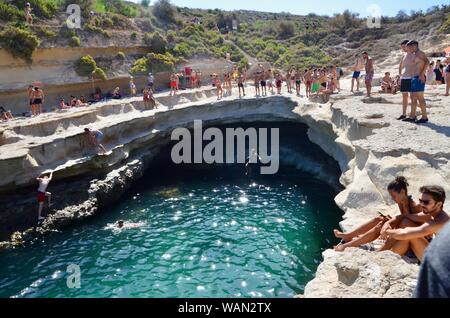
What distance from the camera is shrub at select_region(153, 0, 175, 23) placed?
41.8 metres

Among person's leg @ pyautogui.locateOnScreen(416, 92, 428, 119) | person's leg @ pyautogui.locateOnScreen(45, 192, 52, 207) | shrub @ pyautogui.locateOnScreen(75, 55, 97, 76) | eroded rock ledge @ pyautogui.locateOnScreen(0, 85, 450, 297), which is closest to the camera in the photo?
eroded rock ledge @ pyautogui.locateOnScreen(0, 85, 450, 297)

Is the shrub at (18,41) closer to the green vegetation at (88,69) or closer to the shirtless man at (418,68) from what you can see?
the green vegetation at (88,69)

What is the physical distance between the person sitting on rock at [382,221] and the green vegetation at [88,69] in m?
22.6

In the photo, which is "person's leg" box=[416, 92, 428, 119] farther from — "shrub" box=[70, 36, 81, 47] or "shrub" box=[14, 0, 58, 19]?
"shrub" box=[14, 0, 58, 19]

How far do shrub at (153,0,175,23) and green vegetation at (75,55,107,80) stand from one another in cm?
1838

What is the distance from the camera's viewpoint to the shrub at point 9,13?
25172mm

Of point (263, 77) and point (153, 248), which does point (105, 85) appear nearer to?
point (263, 77)

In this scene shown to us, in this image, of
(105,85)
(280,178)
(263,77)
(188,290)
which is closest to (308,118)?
(280,178)

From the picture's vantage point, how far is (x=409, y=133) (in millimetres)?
9945


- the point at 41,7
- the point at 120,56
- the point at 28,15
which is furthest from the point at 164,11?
the point at 28,15

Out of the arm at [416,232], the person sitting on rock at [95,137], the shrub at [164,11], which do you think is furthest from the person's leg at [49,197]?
the shrub at [164,11]

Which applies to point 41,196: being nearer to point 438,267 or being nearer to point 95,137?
point 95,137

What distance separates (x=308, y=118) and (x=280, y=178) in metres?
3.98

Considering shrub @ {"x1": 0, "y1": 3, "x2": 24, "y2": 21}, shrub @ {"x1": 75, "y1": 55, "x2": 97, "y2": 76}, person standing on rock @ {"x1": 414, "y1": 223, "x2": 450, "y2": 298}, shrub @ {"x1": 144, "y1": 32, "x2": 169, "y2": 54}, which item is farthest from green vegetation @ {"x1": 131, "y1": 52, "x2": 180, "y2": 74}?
person standing on rock @ {"x1": 414, "y1": 223, "x2": 450, "y2": 298}
